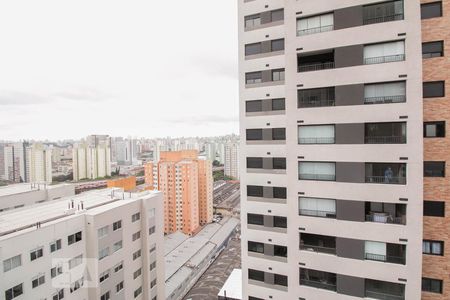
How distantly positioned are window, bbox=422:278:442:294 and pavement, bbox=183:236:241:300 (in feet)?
122

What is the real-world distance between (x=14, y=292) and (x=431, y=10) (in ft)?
93.9

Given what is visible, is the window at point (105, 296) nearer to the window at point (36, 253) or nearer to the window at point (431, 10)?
the window at point (36, 253)

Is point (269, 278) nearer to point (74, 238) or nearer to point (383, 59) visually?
point (383, 59)

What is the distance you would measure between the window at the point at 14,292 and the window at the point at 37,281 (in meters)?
0.69

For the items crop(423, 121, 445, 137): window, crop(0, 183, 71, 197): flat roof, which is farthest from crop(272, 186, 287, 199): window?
crop(0, 183, 71, 197): flat roof

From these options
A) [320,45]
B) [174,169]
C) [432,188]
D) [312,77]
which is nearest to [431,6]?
[320,45]

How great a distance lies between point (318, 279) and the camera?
1334 centimetres

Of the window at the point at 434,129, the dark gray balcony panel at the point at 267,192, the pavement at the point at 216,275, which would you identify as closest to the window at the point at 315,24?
the window at the point at 434,129

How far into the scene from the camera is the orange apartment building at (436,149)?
473 inches

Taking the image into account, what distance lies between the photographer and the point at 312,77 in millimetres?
13164

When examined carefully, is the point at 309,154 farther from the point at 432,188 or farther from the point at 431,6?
the point at 431,6

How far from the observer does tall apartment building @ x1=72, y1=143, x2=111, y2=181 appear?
106 m

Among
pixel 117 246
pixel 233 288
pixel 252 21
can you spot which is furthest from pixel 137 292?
pixel 252 21

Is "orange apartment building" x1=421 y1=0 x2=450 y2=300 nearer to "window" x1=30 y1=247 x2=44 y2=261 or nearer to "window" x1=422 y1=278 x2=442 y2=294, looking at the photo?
"window" x1=422 y1=278 x2=442 y2=294
